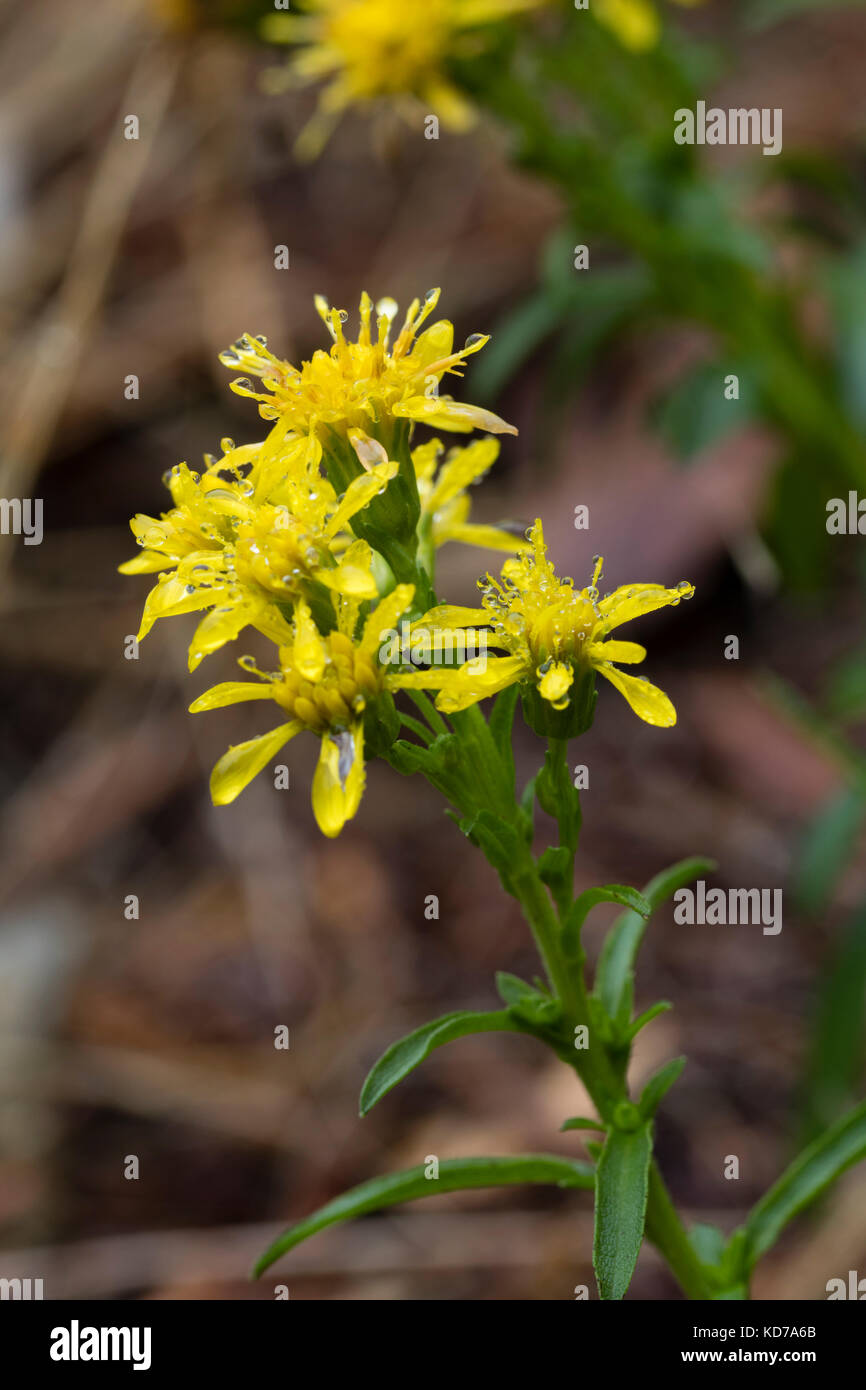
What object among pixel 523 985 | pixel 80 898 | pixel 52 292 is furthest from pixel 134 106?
pixel 523 985

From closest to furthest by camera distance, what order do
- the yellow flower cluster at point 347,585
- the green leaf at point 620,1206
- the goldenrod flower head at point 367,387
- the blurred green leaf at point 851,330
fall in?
1. the green leaf at point 620,1206
2. the yellow flower cluster at point 347,585
3. the goldenrod flower head at point 367,387
4. the blurred green leaf at point 851,330

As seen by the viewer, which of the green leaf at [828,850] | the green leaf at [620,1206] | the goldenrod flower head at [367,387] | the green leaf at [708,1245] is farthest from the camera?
the green leaf at [828,850]

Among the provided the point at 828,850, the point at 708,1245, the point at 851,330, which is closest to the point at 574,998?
the point at 708,1245

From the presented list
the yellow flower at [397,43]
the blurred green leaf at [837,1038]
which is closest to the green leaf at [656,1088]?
the blurred green leaf at [837,1038]

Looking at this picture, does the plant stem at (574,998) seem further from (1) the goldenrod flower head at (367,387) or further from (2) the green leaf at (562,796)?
(1) the goldenrod flower head at (367,387)

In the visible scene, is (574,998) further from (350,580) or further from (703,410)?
(703,410)

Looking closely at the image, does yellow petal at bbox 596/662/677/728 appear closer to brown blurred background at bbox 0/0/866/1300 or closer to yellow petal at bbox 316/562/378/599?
yellow petal at bbox 316/562/378/599
